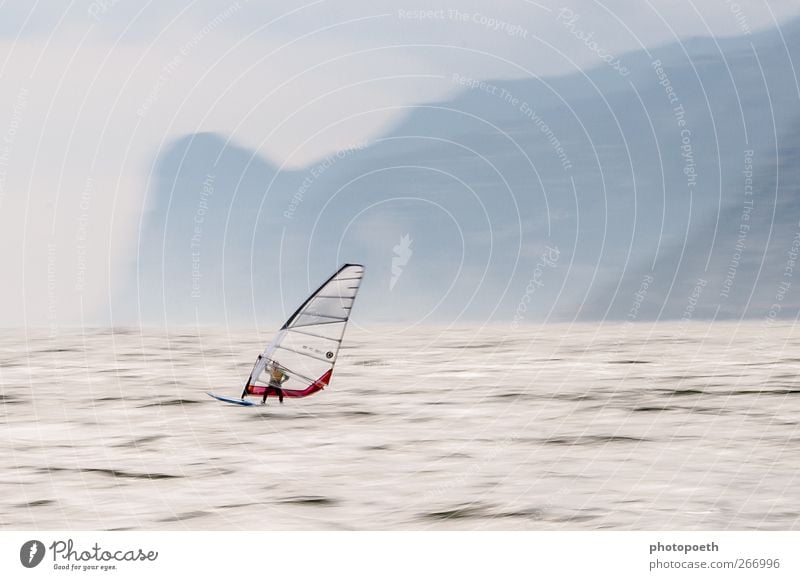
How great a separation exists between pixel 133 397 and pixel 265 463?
20.9 feet

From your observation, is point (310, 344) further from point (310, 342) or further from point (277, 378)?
point (277, 378)

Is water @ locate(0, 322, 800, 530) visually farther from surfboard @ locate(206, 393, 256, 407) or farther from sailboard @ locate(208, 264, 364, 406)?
sailboard @ locate(208, 264, 364, 406)

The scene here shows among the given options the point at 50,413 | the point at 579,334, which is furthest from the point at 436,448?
the point at 579,334

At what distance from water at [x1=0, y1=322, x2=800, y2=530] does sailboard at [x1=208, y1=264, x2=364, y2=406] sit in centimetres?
64

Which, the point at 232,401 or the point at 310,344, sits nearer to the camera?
the point at 310,344

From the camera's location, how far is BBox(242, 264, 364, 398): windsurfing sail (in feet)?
65.2

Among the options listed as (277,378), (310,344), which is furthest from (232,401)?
(310,344)

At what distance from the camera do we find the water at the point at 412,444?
1666 centimetres

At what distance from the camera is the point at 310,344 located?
66.7 feet

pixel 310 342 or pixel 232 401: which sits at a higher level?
pixel 310 342

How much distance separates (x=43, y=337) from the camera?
36.6m

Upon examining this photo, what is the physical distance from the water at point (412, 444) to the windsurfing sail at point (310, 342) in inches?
26.4

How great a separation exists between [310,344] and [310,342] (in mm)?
47
